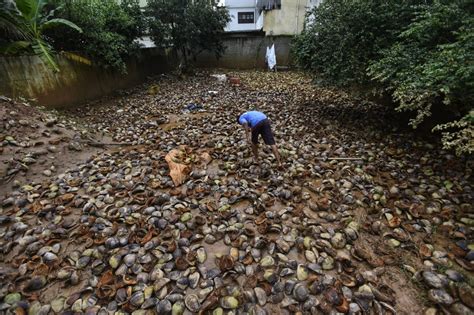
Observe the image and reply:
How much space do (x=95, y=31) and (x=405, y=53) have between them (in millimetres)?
8967

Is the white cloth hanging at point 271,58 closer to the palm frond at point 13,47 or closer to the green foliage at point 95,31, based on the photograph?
the green foliage at point 95,31

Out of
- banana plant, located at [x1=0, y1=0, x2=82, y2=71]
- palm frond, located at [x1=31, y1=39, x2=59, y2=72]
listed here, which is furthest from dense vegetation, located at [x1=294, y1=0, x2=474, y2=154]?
palm frond, located at [x1=31, y1=39, x2=59, y2=72]

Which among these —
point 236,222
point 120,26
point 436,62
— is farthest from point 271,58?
point 236,222

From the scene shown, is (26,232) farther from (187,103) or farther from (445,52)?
(187,103)

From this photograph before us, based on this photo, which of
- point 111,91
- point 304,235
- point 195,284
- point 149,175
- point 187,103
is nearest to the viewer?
point 195,284

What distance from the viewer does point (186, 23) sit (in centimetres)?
1274

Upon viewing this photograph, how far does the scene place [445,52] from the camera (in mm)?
3402

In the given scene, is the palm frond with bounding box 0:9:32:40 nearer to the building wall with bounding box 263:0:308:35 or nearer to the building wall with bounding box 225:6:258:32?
the building wall with bounding box 263:0:308:35

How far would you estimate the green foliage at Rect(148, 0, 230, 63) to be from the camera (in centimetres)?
1234

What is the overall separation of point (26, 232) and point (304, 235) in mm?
3329

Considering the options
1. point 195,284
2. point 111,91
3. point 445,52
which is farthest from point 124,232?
point 111,91

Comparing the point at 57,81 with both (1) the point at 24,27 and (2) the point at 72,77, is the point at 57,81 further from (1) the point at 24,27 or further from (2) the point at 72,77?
(1) the point at 24,27

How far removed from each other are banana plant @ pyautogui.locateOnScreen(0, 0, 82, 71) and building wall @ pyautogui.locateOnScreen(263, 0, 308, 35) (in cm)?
1499

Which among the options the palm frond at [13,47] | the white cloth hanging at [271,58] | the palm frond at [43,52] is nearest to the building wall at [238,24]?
the white cloth hanging at [271,58]
